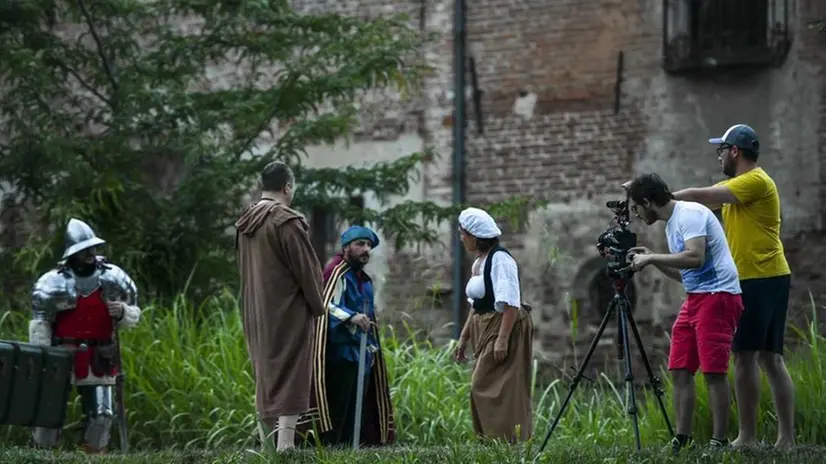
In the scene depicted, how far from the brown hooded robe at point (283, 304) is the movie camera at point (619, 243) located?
176cm

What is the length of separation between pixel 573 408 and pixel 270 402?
397 cm

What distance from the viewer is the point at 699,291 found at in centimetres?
962

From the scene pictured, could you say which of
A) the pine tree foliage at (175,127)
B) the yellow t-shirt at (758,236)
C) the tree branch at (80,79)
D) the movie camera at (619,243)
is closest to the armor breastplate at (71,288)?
the pine tree foliage at (175,127)

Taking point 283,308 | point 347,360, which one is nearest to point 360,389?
point 347,360

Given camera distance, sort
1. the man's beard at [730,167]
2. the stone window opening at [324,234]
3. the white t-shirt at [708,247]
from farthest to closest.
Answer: the stone window opening at [324,234], the man's beard at [730,167], the white t-shirt at [708,247]

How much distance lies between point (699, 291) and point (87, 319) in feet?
14.7

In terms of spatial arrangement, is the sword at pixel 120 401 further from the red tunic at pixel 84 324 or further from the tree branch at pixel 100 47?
the tree branch at pixel 100 47

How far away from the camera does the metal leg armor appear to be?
1196 cm

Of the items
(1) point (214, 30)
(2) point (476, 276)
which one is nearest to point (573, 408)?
(2) point (476, 276)

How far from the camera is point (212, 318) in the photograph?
1503 cm

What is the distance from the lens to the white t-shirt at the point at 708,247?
954 cm

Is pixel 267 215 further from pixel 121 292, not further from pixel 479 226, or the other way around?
pixel 121 292

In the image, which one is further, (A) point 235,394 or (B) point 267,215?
(A) point 235,394

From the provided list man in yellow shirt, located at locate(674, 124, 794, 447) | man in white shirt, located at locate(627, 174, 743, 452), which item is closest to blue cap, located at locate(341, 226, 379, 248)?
man in white shirt, located at locate(627, 174, 743, 452)
